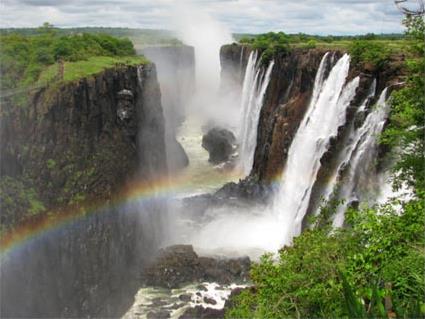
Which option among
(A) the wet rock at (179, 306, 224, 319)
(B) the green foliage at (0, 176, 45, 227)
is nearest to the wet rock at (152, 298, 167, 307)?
(A) the wet rock at (179, 306, 224, 319)

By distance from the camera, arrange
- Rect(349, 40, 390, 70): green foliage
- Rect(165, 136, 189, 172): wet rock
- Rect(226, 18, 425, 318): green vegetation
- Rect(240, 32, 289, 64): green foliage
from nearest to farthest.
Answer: Rect(226, 18, 425, 318): green vegetation → Rect(349, 40, 390, 70): green foliage → Rect(240, 32, 289, 64): green foliage → Rect(165, 136, 189, 172): wet rock

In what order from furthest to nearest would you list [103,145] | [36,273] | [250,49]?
[250,49] → [103,145] → [36,273]

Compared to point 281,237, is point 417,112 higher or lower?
higher

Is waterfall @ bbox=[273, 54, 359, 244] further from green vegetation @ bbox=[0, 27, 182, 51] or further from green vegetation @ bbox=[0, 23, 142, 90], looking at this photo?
green vegetation @ bbox=[0, 27, 182, 51]

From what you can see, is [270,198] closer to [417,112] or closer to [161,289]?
[161,289]

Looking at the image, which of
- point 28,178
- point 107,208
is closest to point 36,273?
point 28,178

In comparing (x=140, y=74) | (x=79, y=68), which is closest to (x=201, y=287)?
(x=79, y=68)

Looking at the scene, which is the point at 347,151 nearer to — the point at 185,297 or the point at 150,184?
the point at 185,297

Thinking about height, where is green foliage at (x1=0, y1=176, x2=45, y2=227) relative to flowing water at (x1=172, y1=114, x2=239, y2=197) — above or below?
above
